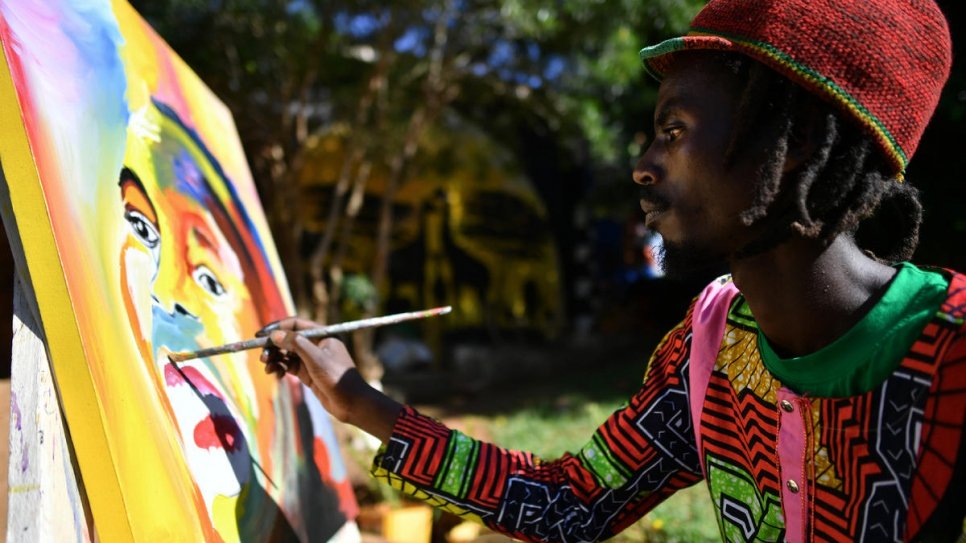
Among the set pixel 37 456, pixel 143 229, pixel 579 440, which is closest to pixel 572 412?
pixel 579 440

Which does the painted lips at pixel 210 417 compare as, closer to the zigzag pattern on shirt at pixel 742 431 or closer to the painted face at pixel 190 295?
the painted face at pixel 190 295

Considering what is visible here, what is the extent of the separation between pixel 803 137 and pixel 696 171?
0.44ft

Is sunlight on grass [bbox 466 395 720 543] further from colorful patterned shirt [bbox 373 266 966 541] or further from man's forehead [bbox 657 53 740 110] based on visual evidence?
man's forehead [bbox 657 53 740 110]

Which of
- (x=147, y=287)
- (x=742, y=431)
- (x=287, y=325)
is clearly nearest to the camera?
(x=742, y=431)

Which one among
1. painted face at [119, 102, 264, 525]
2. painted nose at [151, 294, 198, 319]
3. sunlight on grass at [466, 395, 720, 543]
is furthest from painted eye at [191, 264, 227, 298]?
sunlight on grass at [466, 395, 720, 543]

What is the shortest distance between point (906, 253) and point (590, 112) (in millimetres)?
4580

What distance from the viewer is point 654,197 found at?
3.65 feet

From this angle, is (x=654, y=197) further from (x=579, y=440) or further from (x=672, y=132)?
(x=579, y=440)

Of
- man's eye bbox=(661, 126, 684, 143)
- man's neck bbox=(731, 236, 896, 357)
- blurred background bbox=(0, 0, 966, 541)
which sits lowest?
man's neck bbox=(731, 236, 896, 357)

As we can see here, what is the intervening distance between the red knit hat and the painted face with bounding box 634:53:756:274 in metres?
0.07

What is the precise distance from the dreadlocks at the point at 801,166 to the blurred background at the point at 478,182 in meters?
1.64

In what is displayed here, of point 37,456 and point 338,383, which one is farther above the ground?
point 338,383

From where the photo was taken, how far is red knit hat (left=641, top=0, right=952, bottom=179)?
976 mm

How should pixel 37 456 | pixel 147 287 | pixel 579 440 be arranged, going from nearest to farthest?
pixel 37 456
pixel 147 287
pixel 579 440
